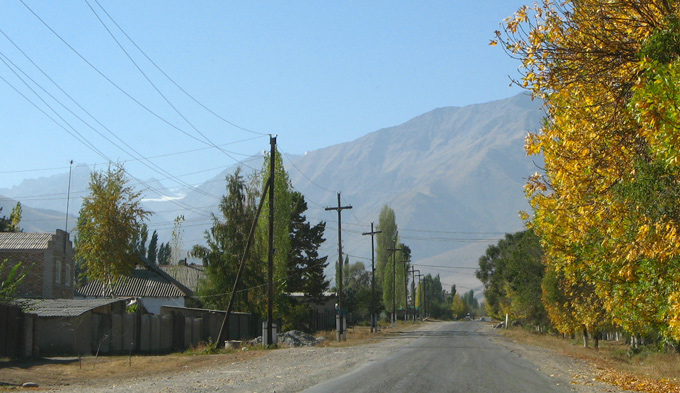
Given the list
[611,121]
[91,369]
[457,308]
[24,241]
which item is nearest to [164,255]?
[24,241]

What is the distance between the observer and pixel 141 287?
56625 millimetres

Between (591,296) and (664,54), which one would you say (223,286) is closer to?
(591,296)

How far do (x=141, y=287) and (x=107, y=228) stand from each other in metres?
12.3

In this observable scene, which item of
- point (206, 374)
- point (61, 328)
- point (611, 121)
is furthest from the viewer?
point (61, 328)

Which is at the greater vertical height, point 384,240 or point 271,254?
point 384,240

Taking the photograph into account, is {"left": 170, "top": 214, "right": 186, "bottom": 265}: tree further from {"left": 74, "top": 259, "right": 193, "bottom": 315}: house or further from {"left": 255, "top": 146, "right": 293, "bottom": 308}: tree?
{"left": 255, "top": 146, "right": 293, "bottom": 308}: tree

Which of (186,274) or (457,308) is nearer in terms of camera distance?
(186,274)

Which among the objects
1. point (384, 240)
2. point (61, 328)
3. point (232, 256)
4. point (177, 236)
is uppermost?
point (384, 240)

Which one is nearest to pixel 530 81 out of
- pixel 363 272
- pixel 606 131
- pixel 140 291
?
pixel 606 131

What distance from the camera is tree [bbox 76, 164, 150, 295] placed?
45.4m

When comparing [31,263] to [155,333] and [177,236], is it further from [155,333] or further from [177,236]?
[177,236]

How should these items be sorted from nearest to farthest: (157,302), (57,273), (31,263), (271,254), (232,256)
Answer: (271,254) → (31,263) → (57,273) → (232,256) → (157,302)

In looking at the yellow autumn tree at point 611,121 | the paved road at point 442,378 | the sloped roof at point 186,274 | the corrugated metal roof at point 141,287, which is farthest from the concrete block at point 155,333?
the sloped roof at point 186,274

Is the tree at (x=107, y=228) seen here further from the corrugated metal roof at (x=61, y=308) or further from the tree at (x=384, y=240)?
the tree at (x=384, y=240)
